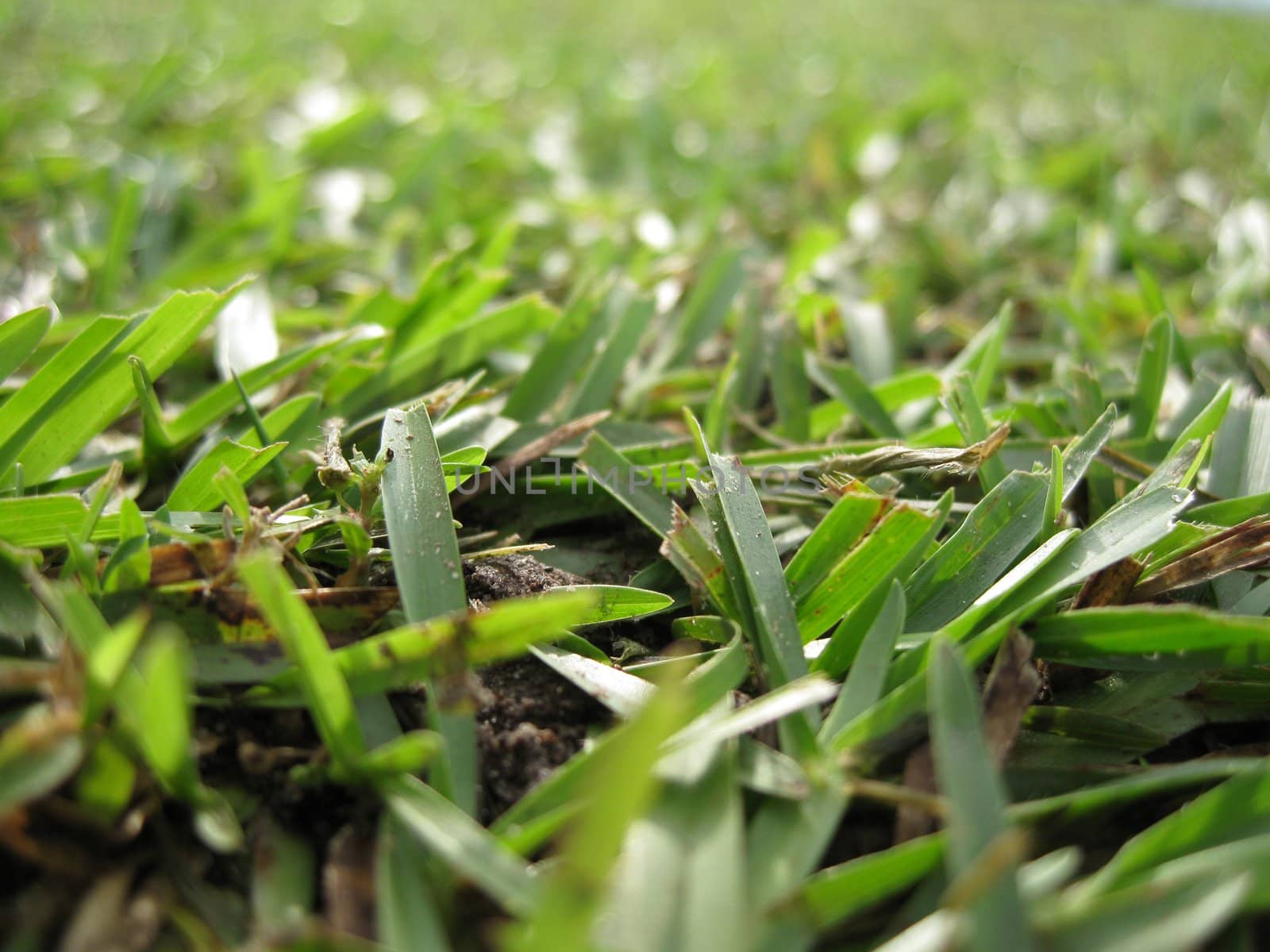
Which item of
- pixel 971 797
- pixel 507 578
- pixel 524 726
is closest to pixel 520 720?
pixel 524 726

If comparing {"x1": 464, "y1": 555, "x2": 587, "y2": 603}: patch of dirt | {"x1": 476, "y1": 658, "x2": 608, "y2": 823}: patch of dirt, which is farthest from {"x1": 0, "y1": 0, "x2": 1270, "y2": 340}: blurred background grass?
{"x1": 476, "y1": 658, "x2": 608, "y2": 823}: patch of dirt

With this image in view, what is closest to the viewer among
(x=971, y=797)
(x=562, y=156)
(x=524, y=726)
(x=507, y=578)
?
(x=971, y=797)

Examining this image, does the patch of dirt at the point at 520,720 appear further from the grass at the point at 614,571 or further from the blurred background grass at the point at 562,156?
the blurred background grass at the point at 562,156

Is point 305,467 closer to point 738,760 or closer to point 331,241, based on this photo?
point 738,760

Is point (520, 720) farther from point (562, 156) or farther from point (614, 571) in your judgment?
point (562, 156)

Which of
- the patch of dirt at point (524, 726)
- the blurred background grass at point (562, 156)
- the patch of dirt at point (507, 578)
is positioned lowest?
the patch of dirt at point (524, 726)

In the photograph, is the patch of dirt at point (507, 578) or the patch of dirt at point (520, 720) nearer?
the patch of dirt at point (520, 720)

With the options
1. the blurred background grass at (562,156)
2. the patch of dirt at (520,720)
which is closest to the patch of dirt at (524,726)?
the patch of dirt at (520,720)

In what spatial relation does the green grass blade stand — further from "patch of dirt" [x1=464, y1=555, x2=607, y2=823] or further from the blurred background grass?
the blurred background grass
